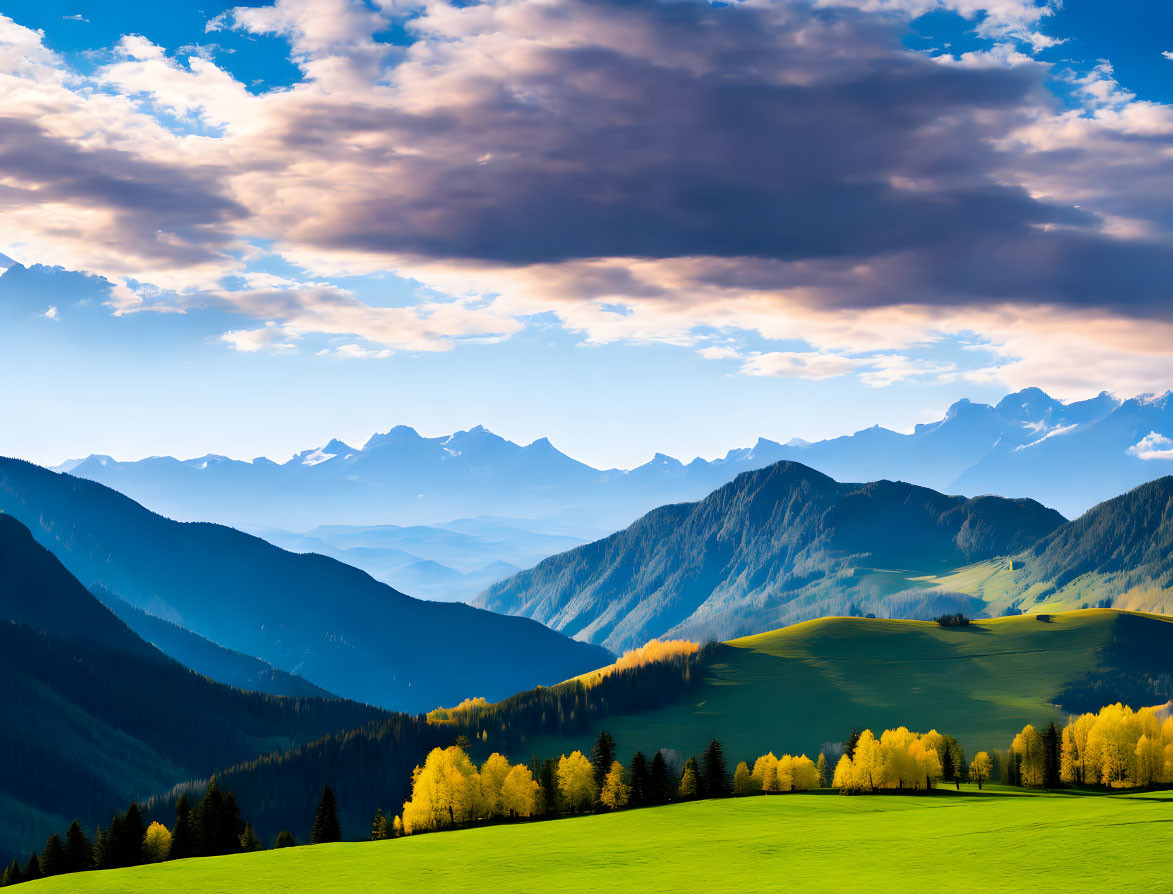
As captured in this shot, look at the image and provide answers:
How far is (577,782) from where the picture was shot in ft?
509

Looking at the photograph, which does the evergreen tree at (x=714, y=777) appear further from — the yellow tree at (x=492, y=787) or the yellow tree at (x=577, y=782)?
the yellow tree at (x=492, y=787)

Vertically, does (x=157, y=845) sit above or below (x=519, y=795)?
below

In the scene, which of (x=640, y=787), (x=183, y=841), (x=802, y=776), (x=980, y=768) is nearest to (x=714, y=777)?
(x=640, y=787)

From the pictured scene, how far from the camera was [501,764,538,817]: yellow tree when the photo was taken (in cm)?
15062

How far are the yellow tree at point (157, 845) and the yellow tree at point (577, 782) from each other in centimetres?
5122

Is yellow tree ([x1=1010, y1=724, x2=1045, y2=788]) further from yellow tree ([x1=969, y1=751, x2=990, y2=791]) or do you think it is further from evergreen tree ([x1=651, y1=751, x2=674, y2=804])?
evergreen tree ([x1=651, y1=751, x2=674, y2=804])

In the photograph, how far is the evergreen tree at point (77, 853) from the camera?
137 m

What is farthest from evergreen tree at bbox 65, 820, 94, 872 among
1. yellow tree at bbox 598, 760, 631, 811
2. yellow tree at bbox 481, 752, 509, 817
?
yellow tree at bbox 598, 760, 631, 811

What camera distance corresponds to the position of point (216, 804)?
455 ft

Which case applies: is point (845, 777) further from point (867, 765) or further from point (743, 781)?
point (743, 781)

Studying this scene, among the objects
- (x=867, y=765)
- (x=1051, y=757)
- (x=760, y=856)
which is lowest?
(x=1051, y=757)

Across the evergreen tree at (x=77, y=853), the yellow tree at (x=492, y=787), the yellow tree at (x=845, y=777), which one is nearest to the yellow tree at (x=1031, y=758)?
the yellow tree at (x=845, y=777)

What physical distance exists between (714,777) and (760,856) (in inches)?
2351

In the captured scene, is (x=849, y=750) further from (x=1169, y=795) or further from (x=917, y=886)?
(x=917, y=886)
